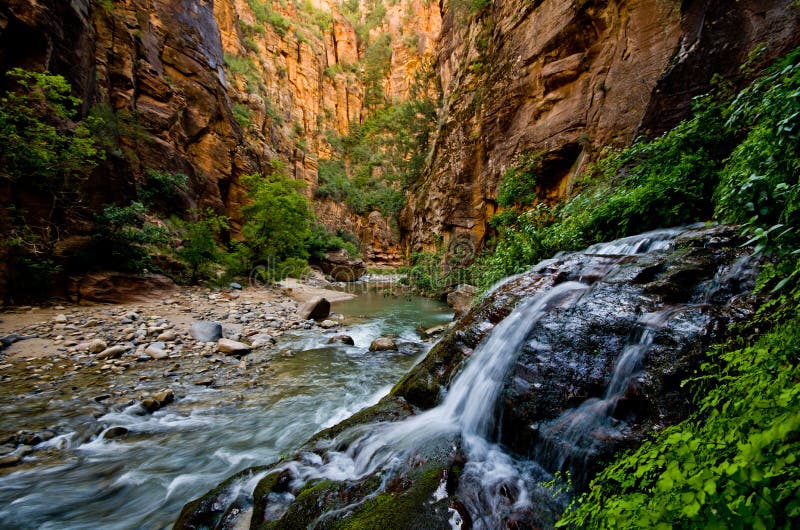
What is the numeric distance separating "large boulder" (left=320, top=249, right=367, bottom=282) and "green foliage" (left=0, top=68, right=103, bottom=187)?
17.4 meters

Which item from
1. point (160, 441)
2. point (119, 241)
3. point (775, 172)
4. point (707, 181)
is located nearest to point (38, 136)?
point (119, 241)

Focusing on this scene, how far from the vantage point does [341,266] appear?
82.9 feet

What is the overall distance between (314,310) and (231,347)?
3593 mm

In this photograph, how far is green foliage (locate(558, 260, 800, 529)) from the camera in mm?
735

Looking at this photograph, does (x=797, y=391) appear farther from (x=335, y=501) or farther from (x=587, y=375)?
(x=335, y=501)

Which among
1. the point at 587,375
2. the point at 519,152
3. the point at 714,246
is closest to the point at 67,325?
the point at 587,375

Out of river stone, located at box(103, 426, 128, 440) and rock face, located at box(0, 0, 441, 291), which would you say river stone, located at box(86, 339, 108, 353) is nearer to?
river stone, located at box(103, 426, 128, 440)

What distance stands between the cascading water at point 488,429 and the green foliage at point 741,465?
64 centimetres

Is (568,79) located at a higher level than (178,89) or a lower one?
lower

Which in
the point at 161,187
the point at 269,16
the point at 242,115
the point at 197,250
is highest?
the point at 269,16

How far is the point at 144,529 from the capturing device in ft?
7.41

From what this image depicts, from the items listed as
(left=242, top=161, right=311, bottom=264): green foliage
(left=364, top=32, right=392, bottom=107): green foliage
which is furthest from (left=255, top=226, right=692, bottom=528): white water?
(left=364, top=32, right=392, bottom=107): green foliage

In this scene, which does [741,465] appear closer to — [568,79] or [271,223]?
[568,79]

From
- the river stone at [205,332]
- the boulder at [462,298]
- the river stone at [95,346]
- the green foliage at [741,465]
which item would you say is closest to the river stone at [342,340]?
the river stone at [205,332]
